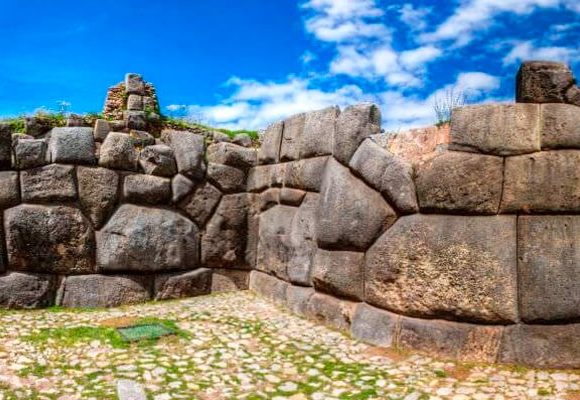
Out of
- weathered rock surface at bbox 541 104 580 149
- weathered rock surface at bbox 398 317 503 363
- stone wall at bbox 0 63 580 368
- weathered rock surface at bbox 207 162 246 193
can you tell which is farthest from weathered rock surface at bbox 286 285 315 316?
weathered rock surface at bbox 541 104 580 149

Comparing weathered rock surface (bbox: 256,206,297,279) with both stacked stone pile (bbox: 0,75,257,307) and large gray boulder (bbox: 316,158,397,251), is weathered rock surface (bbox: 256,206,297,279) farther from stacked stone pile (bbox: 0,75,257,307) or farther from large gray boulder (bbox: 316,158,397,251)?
large gray boulder (bbox: 316,158,397,251)

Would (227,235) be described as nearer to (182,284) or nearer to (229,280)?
(229,280)

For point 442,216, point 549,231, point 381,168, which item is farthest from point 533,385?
point 381,168

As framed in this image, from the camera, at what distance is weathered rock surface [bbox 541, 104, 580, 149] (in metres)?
4.46

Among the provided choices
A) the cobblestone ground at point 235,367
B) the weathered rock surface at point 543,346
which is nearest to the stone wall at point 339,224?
the weathered rock surface at point 543,346

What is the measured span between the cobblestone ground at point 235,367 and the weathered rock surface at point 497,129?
6.05 ft

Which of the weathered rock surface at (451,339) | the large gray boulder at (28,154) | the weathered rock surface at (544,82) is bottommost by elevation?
the weathered rock surface at (451,339)

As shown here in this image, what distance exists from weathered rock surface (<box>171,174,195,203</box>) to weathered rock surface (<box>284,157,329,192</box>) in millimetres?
1284

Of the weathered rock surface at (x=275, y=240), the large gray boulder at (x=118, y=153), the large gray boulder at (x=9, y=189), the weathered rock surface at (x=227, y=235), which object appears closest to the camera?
the large gray boulder at (x=9, y=189)

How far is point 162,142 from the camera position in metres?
7.61

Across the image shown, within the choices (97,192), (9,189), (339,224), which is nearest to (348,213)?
(339,224)

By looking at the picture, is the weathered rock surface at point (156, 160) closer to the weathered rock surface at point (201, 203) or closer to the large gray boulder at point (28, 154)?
the weathered rock surface at point (201, 203)

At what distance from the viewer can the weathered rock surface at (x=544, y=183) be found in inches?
175

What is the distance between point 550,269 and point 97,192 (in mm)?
5100
